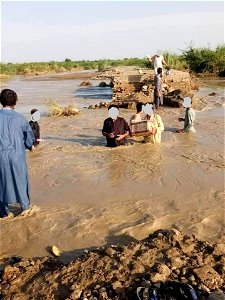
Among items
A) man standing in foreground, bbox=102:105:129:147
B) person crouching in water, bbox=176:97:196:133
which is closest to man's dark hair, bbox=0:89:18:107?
man standing in foreground, bbox=102:105:129:147

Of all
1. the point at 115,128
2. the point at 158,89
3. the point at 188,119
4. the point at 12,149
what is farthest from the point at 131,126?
the point at 158,89

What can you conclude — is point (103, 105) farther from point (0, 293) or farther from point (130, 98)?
point (0, 293)

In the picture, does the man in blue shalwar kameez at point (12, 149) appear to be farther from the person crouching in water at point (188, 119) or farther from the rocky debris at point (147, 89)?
the rocky debris at point (147, 89)

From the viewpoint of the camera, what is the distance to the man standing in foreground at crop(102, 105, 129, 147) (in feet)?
27.0

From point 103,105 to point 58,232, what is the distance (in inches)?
413

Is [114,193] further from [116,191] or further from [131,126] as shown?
[131,126]

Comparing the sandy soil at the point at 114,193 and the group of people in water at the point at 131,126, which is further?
the group of people in water at the point at 131,126

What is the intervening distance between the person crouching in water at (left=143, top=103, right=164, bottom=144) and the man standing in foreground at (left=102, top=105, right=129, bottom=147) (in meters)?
0.51

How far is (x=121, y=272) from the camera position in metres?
3.48

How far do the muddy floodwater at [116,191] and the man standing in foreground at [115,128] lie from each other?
0.76 ft

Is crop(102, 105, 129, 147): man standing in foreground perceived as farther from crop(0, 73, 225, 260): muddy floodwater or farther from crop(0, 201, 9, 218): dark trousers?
crop(0, 201, 9, 218): dark trousers

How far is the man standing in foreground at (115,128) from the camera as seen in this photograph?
27.0ft

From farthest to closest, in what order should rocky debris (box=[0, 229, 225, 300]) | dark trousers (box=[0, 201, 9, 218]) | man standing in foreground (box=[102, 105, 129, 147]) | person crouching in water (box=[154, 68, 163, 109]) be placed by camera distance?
person crouching in water (box=[154, 68, 163, 109]) → man standing in foreground (box=[102, 105, 129, 147]) → dark trousers (box=[0, 201, 9, 218]) → rocky debris (box=[0, 229, 225, 300])

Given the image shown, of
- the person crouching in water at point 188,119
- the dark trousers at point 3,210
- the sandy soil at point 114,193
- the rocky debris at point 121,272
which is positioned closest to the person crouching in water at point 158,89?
the sandy soil at point 114,193
